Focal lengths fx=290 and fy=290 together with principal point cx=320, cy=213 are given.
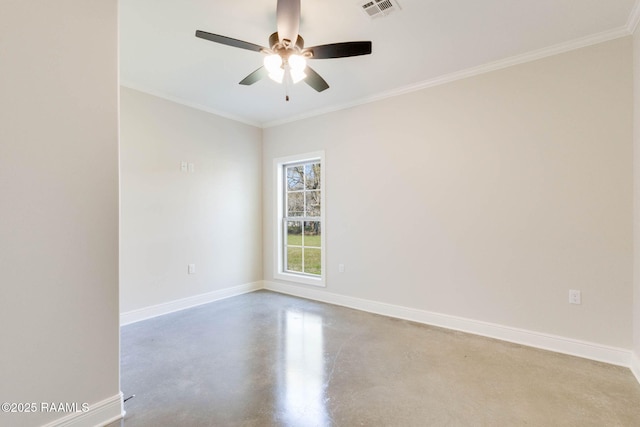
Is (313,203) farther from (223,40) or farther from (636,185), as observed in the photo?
(636,185)

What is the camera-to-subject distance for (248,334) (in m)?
2.98

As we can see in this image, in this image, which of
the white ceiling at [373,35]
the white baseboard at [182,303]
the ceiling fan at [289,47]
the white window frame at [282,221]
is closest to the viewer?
the ceiling fan at [289,47]

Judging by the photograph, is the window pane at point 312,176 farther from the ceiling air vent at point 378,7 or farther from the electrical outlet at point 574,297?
the electrical outlet at point 574,297

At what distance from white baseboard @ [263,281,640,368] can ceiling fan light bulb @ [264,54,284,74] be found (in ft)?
9.46

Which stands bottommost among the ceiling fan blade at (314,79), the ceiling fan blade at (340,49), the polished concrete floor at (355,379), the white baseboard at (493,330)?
the polished concrete floor at (355,379)

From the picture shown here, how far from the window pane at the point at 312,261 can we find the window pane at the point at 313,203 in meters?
0.58

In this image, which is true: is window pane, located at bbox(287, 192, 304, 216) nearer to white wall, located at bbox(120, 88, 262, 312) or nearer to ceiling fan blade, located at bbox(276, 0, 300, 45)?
white wall, located at bbox(120, 88, 262, 312)

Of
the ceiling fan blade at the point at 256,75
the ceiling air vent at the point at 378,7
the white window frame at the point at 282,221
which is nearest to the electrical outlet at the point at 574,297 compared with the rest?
the white window frame at the point at 282,221

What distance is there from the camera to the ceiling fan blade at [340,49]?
2.02 metres

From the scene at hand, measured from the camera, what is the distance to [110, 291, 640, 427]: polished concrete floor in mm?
1767

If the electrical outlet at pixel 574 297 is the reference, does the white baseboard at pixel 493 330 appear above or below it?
below

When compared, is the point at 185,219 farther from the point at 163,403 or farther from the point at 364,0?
the point at 364,0

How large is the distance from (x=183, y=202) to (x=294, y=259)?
6.17ft

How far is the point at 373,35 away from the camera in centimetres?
245
